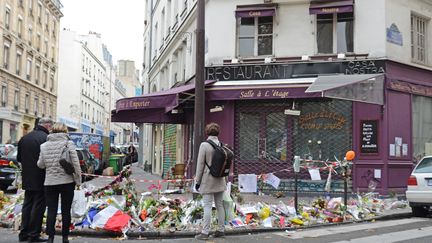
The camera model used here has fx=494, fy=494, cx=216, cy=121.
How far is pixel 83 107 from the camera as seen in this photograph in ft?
205

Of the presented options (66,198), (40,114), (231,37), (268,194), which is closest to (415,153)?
(268,194)

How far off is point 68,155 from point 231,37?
32.0ft

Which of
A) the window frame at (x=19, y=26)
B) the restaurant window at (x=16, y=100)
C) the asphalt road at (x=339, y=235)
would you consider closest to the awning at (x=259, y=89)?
the asphalt road at (x=339, y=235)

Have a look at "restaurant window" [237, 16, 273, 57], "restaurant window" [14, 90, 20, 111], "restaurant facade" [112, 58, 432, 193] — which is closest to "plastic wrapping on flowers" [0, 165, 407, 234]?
"restaurant facade" [112, 58, 432, 193]

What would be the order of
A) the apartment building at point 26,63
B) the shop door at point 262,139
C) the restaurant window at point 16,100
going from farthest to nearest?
the restaurant window at point 16,100, the apartment building at point 26,63, the shop door at point 262,139

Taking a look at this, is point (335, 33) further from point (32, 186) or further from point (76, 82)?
point (76, 82)

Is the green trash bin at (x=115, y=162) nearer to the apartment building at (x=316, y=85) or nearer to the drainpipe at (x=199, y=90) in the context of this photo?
the apartment building at (x=316, y=85)

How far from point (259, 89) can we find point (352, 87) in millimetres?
2750

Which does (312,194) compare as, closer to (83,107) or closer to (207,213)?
(207,213)

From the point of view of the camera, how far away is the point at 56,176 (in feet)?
22.4

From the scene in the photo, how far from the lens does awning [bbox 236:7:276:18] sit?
49.9 ft

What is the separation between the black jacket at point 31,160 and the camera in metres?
7.23

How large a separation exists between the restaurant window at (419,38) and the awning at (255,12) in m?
4.72

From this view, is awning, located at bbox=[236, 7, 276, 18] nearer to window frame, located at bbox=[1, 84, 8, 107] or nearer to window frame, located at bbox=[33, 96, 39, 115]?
window frame, located at bbox=[1, 84, 8, 107]
